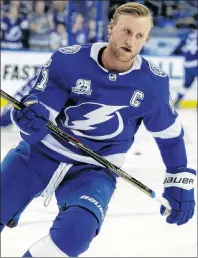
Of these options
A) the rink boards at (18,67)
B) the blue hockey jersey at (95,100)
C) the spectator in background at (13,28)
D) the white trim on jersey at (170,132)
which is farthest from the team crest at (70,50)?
the spectator in background at (13,28)

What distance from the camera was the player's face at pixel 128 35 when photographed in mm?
1708

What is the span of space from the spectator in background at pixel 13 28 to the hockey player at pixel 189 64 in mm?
1549

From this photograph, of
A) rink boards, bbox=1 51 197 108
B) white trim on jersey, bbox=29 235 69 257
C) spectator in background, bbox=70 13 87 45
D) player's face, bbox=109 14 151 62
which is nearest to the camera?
white trim on jersey, bbox=29 235 69 257

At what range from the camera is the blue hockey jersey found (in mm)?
1783

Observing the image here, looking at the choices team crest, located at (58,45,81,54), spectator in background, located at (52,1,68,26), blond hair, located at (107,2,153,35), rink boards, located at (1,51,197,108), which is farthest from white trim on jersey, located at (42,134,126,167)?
spectator in background, located at (52,1,68,26)

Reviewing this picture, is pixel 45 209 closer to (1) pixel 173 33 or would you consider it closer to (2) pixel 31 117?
(2) pixel 31 117

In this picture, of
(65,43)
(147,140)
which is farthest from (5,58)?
(147,140)

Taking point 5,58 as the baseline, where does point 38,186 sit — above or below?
above

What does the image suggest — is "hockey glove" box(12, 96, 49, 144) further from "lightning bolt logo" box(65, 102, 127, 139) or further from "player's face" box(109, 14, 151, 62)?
"player's face" box(109, 14, 151, 62)

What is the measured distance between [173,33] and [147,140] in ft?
5.67

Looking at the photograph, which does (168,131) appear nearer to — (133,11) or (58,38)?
(133,11)

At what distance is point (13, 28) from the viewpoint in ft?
16.6

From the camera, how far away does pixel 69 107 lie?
184cm

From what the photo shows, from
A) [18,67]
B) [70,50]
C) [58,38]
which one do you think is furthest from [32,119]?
[58,38]
